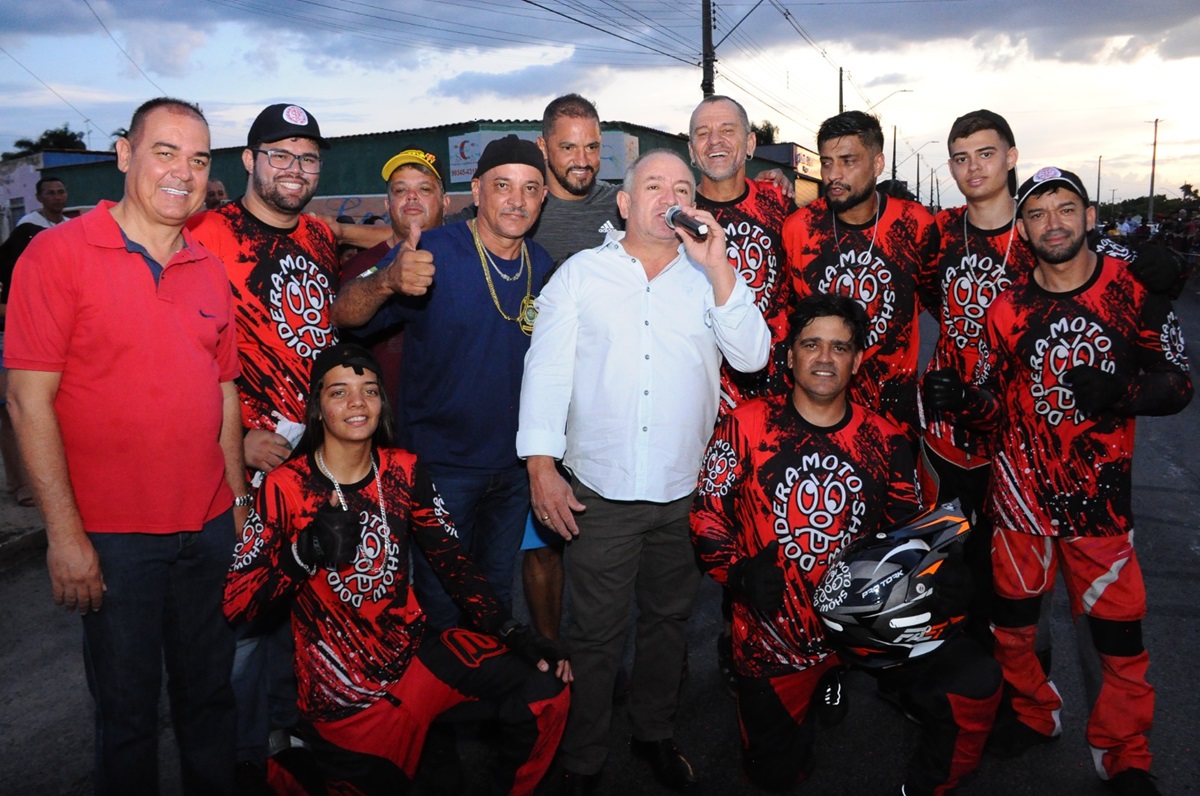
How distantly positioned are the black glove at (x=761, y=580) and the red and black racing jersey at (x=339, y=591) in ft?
3.02

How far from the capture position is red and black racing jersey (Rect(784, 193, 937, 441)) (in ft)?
13.4

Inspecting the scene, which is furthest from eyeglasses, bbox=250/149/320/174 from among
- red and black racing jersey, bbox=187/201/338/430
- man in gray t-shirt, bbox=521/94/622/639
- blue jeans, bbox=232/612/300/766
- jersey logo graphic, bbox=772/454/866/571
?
jersey logo graphic, bbox=772/454/866/571

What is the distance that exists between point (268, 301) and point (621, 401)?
147 cm

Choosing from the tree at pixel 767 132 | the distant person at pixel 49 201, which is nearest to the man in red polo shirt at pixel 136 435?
the distant person at pixel 49 201

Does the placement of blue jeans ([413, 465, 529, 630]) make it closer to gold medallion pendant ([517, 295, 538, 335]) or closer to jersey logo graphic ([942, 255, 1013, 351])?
gold medallion pendant ([517, 295, 538, 335])

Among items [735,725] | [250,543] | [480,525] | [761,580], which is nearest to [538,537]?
[480,525]

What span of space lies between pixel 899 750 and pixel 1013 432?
1462mm

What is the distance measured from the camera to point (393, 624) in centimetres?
333

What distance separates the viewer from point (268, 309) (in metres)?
3.57

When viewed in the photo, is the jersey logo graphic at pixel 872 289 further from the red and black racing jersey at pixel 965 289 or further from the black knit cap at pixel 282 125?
the black knit cap at pixel 282 125

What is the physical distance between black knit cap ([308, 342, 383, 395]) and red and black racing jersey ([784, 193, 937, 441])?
2.06m

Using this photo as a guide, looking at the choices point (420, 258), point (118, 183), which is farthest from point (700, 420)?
point (118, 183)

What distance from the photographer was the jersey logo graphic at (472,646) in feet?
11.0

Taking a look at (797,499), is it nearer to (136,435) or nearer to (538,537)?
(538,537)
